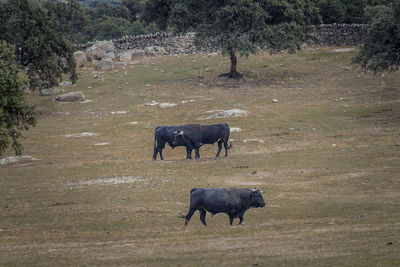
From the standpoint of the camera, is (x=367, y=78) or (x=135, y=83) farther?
(x=135, y=83)

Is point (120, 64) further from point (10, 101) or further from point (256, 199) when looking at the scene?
point (256, 199)

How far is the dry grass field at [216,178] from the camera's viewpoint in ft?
53.3

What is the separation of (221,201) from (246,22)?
143 feet

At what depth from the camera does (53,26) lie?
5162 centimetres

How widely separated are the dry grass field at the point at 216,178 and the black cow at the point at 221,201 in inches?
21.3

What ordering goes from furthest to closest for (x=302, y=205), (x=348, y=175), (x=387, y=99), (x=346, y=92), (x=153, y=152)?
(x=346, y=92), (x=387, y=99), (x=153, y=152), (x=348, y=175), (x=302, y=205)

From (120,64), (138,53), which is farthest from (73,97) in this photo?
(138,53)

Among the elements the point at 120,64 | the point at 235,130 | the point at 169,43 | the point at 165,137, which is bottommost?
the point at 120,64

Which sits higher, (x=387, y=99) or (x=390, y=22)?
(x=390, y=22)

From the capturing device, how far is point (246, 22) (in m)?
60.3

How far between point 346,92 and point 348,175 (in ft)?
99.0

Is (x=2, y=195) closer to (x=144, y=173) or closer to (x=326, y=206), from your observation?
(x=144, y=173)

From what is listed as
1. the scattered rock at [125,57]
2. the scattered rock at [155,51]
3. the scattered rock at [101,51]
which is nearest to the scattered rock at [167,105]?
the scattered rock at [125,57]

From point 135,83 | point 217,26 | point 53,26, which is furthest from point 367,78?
point 53,26
